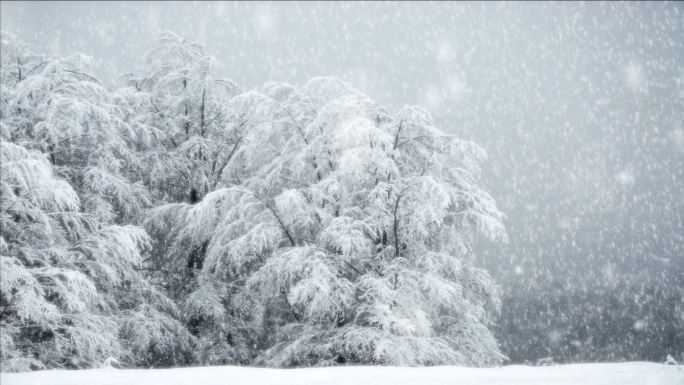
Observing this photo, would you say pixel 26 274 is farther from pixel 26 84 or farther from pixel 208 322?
pixel 208 322

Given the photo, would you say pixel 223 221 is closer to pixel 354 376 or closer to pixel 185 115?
pixel 185 115

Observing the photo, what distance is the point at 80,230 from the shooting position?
9414mm

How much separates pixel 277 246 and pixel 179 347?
11.3 feet

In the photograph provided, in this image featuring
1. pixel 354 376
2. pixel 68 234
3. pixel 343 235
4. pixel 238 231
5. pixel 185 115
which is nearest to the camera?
pixel 354 376

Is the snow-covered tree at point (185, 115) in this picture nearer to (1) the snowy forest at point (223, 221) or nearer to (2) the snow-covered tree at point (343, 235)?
(1) the snowy forest at point (223, 221)

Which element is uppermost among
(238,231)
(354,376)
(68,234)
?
(238,231)

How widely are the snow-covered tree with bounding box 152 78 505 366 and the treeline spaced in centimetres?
5

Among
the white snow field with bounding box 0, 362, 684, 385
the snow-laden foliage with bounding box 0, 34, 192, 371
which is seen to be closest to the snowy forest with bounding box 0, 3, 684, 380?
the snow-laden foliage with bounding box 0, 34, 192, 371

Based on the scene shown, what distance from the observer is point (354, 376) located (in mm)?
4578

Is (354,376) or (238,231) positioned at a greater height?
(238,231)

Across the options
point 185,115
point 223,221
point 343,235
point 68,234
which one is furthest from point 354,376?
Result: point 185,115

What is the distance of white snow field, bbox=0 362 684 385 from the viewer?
4.33m

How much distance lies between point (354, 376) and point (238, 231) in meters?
6.66

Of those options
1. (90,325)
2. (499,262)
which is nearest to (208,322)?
(90,325)
